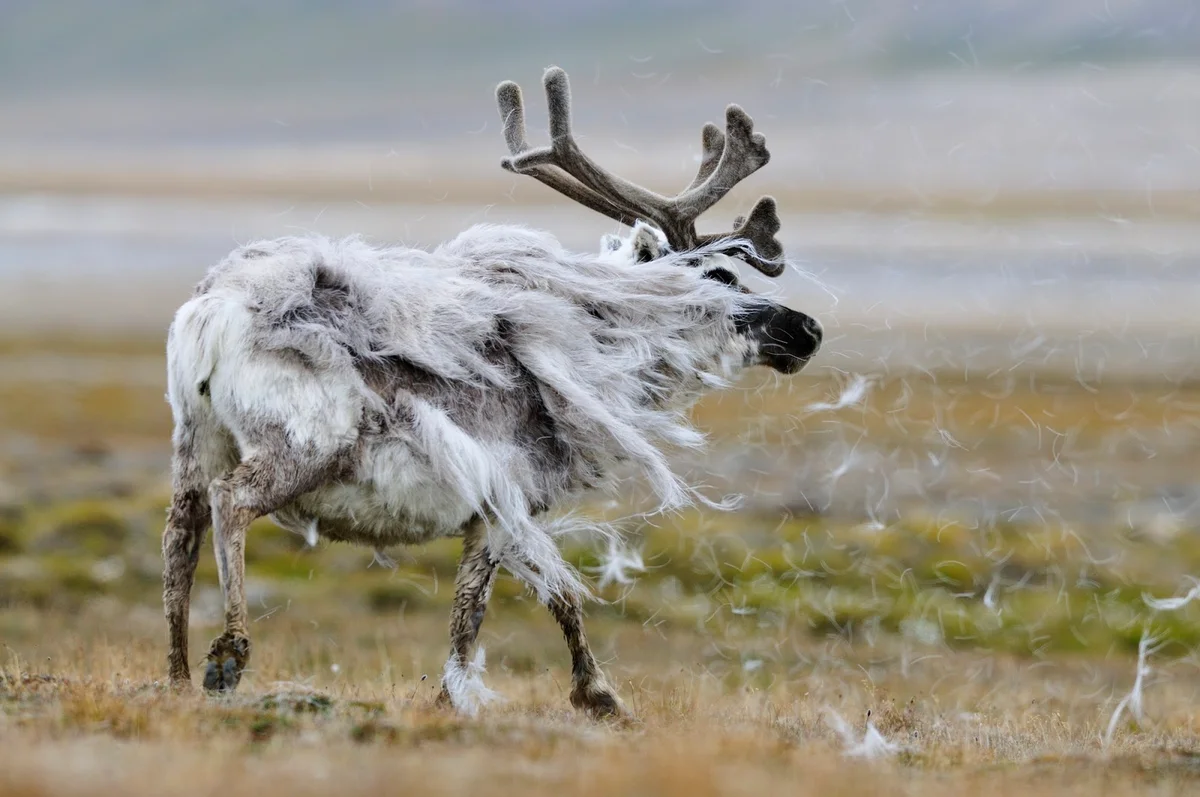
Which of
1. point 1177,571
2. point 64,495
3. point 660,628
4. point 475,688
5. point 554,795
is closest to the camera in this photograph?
point 554,795

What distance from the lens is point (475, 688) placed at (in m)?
7.88

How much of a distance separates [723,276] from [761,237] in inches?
18.7

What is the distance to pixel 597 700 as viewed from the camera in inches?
335

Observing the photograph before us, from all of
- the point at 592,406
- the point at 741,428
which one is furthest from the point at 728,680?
the point at 741,428

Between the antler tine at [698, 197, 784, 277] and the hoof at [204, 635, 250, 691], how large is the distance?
447cm

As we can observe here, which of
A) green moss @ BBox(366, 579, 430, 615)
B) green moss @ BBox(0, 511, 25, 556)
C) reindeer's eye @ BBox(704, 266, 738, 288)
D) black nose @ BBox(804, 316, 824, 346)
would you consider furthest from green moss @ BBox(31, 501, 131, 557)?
black nose @ BBox(804, 316, 824, 346)

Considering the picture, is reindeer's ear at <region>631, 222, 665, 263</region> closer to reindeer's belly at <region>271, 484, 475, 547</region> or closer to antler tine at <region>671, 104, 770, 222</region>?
antler tine at <region>671, 104, 770, 222</region>

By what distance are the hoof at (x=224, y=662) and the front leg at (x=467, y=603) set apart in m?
1.29

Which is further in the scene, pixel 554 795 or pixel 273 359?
pixel 273 359

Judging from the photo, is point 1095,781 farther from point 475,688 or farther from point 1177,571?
point 1177,571

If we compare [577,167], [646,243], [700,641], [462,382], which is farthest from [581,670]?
[700,641]

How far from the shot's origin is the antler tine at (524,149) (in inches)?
381

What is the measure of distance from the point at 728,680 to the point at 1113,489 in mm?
19053

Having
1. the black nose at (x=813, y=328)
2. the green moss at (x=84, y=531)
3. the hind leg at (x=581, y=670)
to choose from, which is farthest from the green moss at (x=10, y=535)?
the black nose at (x=813, y=328)
